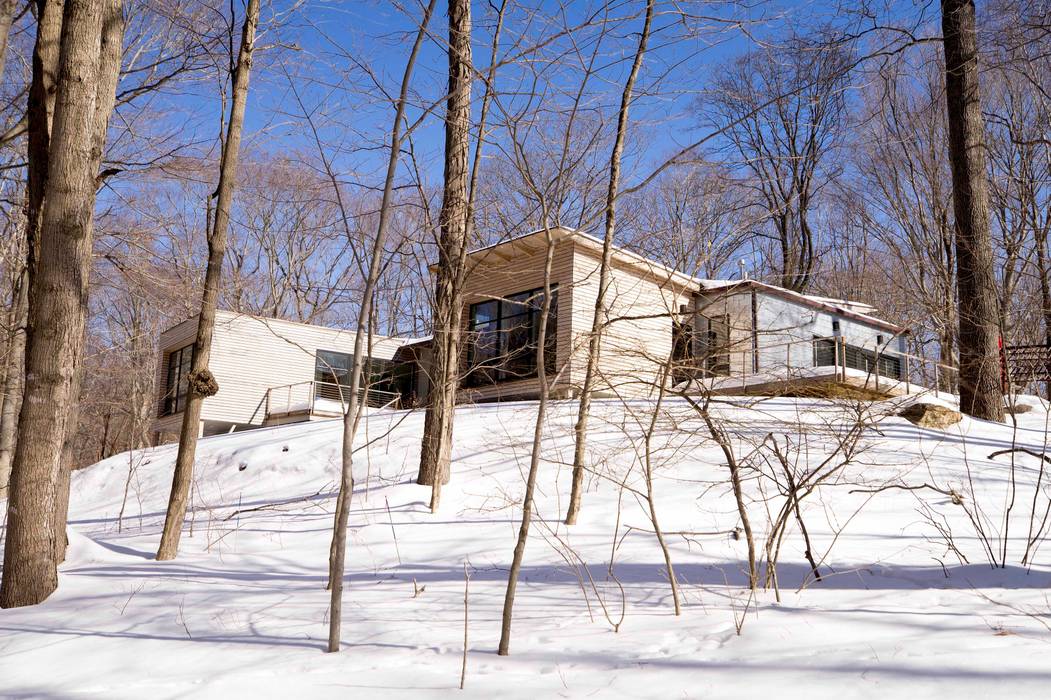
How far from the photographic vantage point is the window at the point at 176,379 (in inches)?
867

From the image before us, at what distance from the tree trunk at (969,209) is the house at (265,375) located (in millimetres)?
12171

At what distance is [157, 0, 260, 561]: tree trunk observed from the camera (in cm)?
643

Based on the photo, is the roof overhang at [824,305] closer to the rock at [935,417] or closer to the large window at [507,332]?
the large window at [507,332]

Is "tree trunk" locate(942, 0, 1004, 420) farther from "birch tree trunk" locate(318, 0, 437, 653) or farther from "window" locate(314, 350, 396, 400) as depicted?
"window" locate(314, 350, 396, 400)

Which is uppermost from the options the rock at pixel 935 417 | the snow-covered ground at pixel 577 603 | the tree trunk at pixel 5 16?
the tree trunk at pixel 5 16

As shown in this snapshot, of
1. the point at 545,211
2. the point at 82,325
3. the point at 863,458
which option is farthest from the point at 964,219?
the point at 82,325

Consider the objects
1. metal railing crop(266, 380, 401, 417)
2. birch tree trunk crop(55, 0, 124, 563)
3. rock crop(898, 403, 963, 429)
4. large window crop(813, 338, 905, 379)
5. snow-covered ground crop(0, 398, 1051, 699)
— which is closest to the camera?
snow-covered ground crop(0, 398, 1051, 699)

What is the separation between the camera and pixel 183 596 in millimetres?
4625

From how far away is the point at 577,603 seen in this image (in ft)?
13.6

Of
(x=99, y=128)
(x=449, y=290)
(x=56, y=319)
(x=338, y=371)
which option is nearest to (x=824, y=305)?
(x=338, y=371)

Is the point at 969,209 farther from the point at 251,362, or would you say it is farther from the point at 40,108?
the point at 251,362

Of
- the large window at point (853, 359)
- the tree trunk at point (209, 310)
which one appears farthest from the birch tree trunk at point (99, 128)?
the large window at point (853, 359)

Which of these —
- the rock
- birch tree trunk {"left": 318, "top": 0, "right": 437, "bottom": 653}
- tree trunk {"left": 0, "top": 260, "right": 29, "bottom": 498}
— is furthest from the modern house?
birch tree trunk {"left": 318, "top": 0, "right": 437, "bottom": 653}

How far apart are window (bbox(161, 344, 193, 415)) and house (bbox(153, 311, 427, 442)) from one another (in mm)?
30
